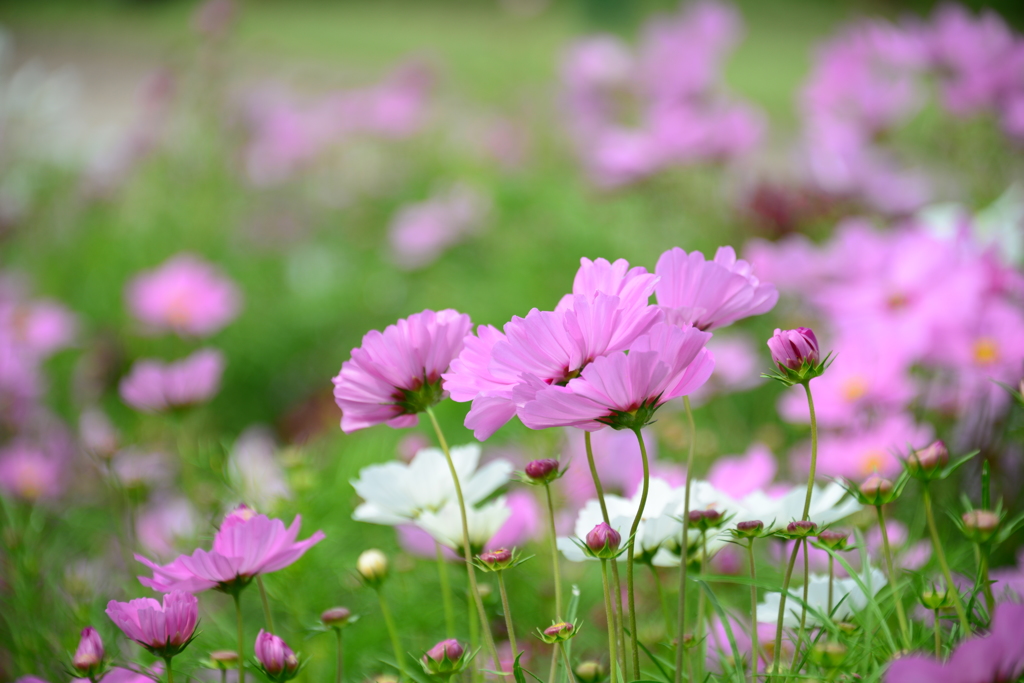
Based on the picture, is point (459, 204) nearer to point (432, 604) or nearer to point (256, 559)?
point (432, 604)

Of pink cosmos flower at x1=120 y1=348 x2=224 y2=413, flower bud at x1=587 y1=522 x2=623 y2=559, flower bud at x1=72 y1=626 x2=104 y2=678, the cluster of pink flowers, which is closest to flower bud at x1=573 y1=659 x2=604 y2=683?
flower bud at x1=587 y1=522 x2=623 y2=559

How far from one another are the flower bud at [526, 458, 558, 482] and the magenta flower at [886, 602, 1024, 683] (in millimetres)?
120

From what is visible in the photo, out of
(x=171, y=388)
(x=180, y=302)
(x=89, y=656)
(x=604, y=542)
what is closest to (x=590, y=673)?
(x=604, y=542)

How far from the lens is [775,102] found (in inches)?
171

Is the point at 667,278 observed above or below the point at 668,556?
above

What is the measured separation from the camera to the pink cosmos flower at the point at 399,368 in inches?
11.5

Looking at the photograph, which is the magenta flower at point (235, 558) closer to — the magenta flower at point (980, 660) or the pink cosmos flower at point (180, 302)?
the magenta flower at point (980, 660)

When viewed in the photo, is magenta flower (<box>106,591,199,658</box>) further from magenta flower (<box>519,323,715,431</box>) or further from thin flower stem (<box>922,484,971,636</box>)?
thin flower stem (<box>922,484,971,636</box>)

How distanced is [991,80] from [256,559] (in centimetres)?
87

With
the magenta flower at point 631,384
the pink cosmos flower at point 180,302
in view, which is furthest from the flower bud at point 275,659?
the pink cosmos flower at point 180,302

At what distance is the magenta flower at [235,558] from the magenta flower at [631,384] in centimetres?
10

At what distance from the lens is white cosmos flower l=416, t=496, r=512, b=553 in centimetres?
33

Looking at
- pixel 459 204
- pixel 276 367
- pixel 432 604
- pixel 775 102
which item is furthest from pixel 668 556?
pixel 775 102

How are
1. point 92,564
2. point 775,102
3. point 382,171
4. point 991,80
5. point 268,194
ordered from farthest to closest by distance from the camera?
point 775,102
point 268,194
point 382,171
point 991,80
point 92,564
